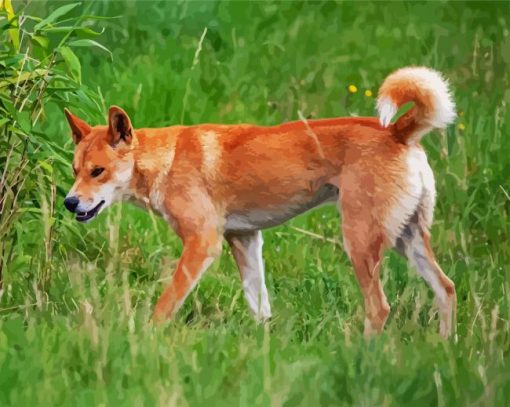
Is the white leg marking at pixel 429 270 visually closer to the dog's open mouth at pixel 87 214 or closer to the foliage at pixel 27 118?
the dog's open mouth at pixel 87 214

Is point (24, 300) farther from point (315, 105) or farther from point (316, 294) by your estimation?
point (315, 105)

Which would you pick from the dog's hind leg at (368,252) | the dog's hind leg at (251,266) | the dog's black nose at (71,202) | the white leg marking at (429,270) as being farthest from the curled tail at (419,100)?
the dog's black nose at (71,202)

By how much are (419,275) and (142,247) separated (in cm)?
161

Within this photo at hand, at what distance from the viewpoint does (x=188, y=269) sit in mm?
5711

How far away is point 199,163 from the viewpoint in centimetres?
593

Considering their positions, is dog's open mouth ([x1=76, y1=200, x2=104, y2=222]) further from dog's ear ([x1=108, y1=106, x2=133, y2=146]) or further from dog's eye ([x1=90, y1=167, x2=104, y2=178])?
dog's ear ([x1=108, y1=106, x2=133, y2=146])

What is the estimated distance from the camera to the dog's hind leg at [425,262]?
5.70 metres

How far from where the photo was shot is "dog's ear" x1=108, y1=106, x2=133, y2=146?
5797mm

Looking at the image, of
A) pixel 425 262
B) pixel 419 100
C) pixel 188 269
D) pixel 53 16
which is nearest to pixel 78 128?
pixel 53 16

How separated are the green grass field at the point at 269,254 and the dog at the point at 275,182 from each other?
5.6 inches

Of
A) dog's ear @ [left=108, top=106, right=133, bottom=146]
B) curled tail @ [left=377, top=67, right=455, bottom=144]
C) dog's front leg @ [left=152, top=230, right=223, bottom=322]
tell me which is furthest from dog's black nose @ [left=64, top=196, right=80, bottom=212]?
curled tail @ [left=377, top=67, right=455, bottom=144]

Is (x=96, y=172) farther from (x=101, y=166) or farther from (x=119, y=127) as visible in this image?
(x=119, y=127)

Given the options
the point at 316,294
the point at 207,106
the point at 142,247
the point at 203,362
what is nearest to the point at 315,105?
the point at 207,106

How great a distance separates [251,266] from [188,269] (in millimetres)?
392
